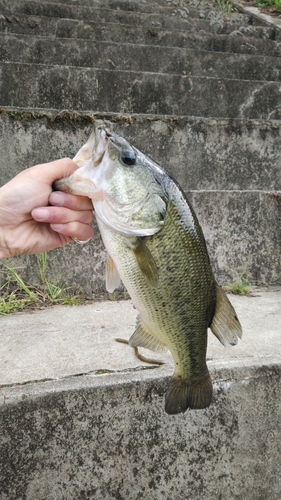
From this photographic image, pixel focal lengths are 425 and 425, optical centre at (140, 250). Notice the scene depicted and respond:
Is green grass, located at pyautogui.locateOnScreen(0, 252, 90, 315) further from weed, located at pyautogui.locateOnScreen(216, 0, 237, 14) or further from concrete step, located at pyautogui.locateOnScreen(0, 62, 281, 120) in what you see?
weed, located at pyautogui.locateOnScreen(216, 0, 237, 14)

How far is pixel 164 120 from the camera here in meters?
3.41

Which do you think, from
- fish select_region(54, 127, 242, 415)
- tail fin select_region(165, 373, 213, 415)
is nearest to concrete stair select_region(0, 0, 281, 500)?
tail fin select_region(165, 373, 213, 415)

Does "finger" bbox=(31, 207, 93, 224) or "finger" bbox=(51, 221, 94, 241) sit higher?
"finger" bbox=(31, 207, 93, 224)

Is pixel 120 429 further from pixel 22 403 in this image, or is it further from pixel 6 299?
pixel 6 299

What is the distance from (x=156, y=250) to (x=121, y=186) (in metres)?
0.26

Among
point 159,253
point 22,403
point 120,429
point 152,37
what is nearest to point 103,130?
point 159,253

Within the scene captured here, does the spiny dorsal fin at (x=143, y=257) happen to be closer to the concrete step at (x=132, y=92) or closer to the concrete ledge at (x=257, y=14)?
the concrete step at (x=132, y=92)

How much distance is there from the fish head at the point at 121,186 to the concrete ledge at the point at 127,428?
0.90m

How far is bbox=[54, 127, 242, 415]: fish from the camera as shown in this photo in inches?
58.1

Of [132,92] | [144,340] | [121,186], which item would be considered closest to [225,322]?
[144,340]

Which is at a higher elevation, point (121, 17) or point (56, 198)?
point (121, 17)

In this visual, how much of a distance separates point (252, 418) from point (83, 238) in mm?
1302

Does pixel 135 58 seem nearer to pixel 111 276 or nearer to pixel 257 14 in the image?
pixel 111 276

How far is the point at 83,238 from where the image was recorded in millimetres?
1810
